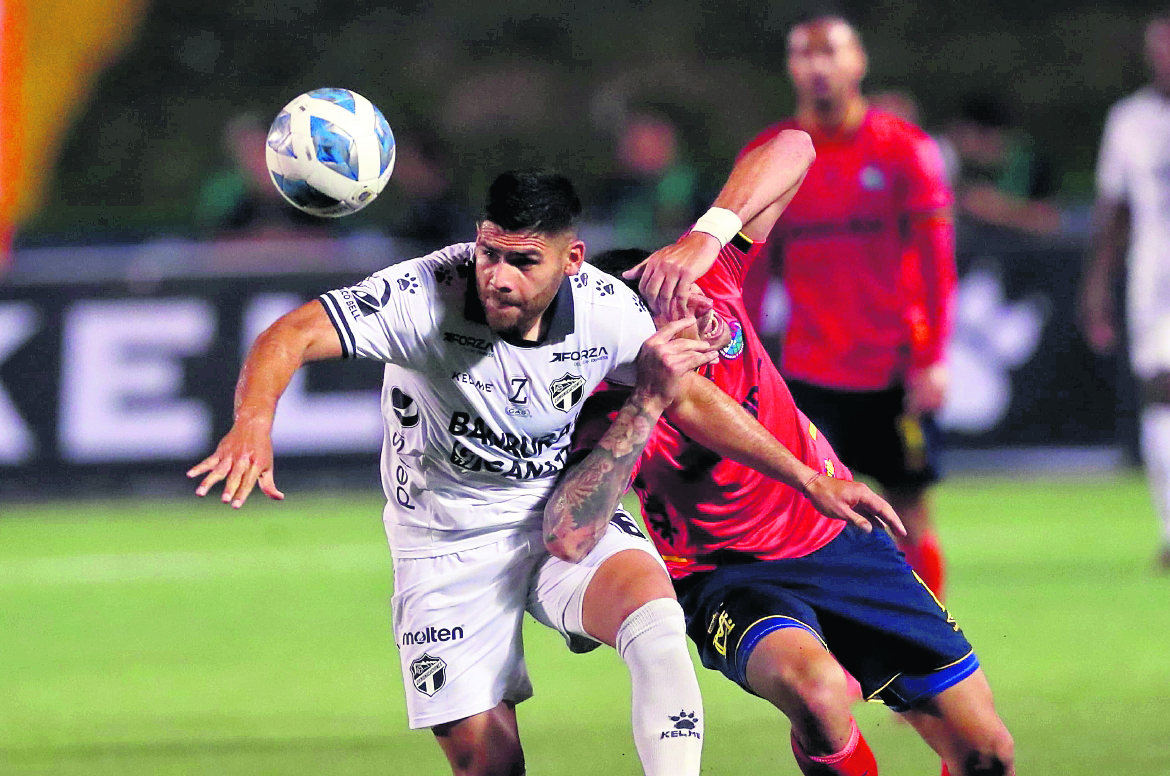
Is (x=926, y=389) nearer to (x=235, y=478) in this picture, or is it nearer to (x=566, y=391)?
(x=566, y=391)

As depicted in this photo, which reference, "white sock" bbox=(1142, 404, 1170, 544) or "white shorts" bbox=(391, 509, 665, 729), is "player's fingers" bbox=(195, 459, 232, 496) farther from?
"white sock" bbox=(1142, 404, 1170, 544)

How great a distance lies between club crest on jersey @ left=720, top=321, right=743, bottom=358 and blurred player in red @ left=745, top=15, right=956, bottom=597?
1.83 m

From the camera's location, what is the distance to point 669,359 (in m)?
4.18

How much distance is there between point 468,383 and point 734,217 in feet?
2.91

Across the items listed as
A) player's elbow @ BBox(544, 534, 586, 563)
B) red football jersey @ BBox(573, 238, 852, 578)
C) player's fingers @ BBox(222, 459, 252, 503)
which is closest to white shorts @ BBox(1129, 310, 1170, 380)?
red football jersey @ BBox(573, 238, 852, 578)

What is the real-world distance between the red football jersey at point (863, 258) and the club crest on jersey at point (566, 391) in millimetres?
2155

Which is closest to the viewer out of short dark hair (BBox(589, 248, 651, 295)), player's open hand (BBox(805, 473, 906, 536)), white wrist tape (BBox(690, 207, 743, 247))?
player's open hand (BBox(805, 473, 906, 536))

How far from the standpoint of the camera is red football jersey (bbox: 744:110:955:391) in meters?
6.34

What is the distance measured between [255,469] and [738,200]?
1.67 m

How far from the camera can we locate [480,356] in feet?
13.9

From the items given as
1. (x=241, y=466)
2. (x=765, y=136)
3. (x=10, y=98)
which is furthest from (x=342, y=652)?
(x=10, y=98)

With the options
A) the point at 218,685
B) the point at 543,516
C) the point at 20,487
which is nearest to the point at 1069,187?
the point at 20,487

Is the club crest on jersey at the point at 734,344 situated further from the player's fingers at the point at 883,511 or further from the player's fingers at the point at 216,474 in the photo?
the player's fingers at the point at 216,474

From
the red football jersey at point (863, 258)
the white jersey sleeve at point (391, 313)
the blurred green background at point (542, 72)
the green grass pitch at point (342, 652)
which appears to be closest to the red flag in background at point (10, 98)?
the blurred green background at point (542, 72)
